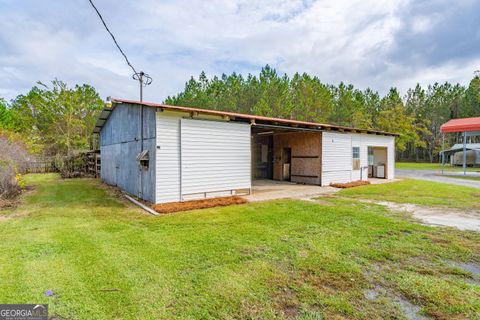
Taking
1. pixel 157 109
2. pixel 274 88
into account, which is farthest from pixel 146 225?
pixel 274 88

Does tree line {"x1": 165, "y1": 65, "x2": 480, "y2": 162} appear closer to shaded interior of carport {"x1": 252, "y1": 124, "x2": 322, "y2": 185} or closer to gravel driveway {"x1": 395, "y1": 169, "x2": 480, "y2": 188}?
gravel driveway {"x1": 395, "y1": 169, "x2": 480, "y2": 188}

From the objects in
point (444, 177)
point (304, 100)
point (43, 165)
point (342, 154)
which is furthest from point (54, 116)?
point (444, 177)

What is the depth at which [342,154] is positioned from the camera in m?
12.1

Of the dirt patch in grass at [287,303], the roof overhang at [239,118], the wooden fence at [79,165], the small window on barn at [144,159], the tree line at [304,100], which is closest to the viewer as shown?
the dirt patch in grass at [287,303]

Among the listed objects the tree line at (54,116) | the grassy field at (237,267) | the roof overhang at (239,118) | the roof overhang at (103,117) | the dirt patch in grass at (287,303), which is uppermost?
the tree line at (54,116)

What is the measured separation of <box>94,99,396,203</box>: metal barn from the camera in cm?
714

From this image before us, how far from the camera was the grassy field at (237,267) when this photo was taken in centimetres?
245

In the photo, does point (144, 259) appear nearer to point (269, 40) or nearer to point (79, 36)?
point (79, 36)

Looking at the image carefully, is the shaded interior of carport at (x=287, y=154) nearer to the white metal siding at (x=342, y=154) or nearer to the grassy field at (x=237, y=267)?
the white metal siding at (x=342, y=154)

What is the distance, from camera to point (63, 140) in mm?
22344

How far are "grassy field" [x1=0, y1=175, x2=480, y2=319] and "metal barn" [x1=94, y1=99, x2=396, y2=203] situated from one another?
1.91 m

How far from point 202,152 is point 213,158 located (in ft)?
1.40

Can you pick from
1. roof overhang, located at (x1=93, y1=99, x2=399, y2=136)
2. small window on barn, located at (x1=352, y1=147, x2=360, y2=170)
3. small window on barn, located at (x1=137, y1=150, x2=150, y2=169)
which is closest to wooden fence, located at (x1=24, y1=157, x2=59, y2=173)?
roof overhang, located at (x1=93, y1=99, x2=399, y2=136)

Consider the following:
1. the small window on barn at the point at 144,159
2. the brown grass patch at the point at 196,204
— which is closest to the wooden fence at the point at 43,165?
the small window on barn at the point at 144,159
